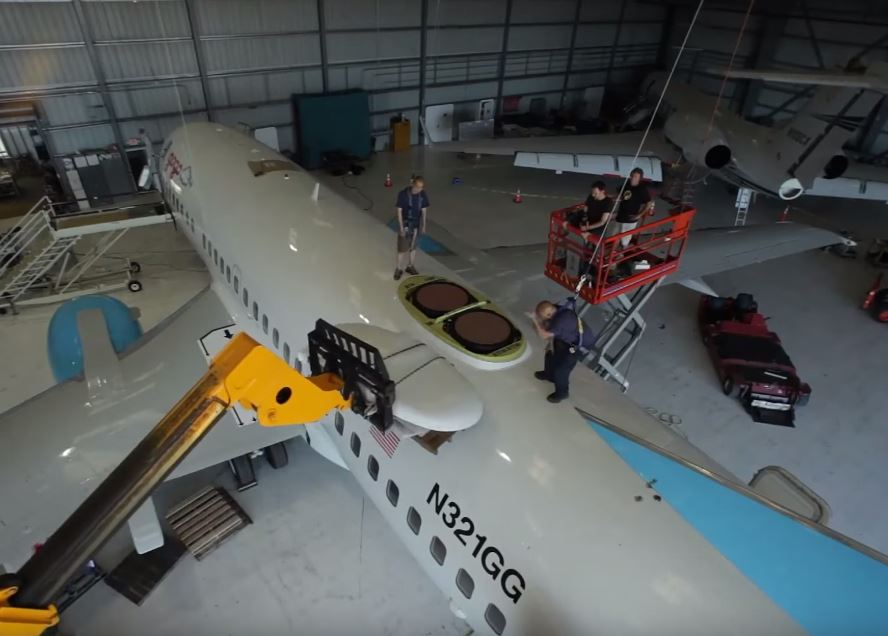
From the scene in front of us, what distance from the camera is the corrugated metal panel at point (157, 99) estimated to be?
19672 mm

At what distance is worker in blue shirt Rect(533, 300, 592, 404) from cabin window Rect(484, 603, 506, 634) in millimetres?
2092

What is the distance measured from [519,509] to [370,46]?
76.6 ft

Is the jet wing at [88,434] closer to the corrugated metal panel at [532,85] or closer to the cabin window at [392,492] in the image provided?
the cabin window at [392,492]

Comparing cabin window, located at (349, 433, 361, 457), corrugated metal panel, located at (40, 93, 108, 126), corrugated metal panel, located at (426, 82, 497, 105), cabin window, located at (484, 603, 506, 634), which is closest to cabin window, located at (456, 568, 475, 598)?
cabin window, located at (484, 603, 506, 634)

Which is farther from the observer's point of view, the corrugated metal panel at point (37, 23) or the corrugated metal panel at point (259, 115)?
the corrugated metal panel at point (259, 115)

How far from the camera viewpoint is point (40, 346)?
12719mm

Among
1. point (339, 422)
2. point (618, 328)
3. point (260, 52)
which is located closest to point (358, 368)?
point (339, 422)

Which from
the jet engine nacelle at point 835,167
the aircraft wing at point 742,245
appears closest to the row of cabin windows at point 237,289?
the aircraft wing at point 742,245

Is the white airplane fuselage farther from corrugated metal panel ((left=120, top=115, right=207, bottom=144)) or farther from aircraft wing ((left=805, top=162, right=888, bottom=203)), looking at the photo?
aircraft wing ((left=805, top=162, right=888, bottom=203))

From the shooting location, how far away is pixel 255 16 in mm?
20688

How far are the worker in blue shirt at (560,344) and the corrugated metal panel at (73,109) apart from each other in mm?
19754

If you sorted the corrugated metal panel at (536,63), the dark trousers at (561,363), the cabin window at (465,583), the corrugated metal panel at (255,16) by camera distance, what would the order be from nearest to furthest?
the cabin window at (465,583) → the dark trousers at (561,363) → the corrugated metal panel at (255,16) → the corrugated metal panel at (536,63)

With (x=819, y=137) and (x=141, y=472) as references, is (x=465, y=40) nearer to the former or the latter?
(x=819, y=137)

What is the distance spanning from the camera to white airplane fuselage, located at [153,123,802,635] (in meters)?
4.42
